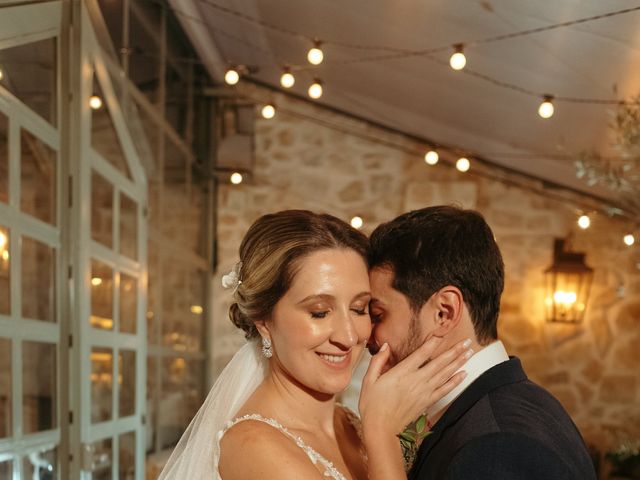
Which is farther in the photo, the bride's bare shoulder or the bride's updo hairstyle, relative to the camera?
the bride's updo hairstyle

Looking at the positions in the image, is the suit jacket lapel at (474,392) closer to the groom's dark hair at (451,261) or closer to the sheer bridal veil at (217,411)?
the groom's dark hair at (451,261)

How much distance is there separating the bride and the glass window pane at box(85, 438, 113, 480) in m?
1.77

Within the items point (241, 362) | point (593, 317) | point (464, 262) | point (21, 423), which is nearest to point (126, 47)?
point (21, 423)

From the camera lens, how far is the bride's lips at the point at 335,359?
2.05m

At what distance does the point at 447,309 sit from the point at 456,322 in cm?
3

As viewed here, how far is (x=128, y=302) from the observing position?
4641 mm

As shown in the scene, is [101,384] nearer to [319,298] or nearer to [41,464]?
[41,464]

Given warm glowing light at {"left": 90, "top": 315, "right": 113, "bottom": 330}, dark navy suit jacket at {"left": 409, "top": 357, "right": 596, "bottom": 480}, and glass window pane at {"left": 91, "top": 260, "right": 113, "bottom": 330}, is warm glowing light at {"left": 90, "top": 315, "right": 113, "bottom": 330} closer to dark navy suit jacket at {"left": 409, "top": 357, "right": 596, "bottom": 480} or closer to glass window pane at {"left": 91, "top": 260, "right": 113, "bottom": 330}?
glass window pane at {"left": 91, "top": 260, "right": 113, "bottom": 330}

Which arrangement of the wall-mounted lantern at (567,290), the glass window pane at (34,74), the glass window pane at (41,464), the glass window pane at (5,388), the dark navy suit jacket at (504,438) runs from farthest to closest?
1. the wall-mounted lantern at (567,290)
2. the glass window pane at (41,464)
3. the glass window pane at (34,74)
4. the glass window pane at (5,388)
5. the dark navy suit jacket at (504,438)

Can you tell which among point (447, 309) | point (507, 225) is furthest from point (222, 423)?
point (507, 225)

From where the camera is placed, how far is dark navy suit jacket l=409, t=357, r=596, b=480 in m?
1.61

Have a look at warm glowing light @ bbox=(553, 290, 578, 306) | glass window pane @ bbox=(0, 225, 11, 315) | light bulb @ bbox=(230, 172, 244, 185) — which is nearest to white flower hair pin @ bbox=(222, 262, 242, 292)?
glass window pane @ bbox=(0, 225, 11, 315)

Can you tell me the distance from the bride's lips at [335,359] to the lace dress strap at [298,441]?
180 mm

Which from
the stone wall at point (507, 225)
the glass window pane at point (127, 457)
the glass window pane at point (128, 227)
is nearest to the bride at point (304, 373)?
the glass window pane at point (127, 457)
